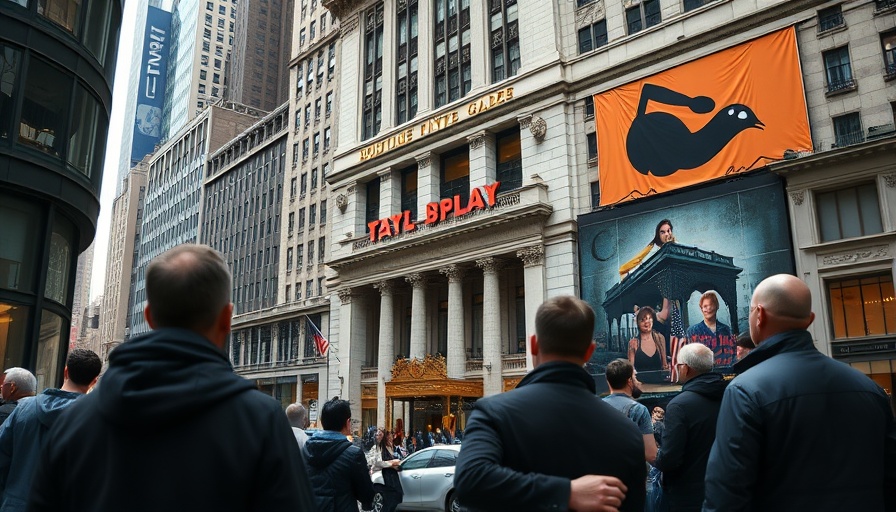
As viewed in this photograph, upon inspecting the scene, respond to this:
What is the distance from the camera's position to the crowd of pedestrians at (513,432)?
88.0 inches

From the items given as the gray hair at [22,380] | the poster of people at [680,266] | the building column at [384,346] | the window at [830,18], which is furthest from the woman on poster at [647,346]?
the gray hair at [22,380]

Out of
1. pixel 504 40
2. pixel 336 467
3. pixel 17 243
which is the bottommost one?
pixel 336 467

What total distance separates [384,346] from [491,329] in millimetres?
8975

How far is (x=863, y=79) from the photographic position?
26719mm

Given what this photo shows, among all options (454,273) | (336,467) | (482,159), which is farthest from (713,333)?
(336,467)

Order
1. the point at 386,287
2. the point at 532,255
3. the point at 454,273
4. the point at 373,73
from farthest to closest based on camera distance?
1. the point at 373,73
2. the point at 386,287
3. the point at 454,273
4. the point at 532,255

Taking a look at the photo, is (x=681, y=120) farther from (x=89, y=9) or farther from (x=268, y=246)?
(x=268, y=246)

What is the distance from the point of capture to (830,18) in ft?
92.9

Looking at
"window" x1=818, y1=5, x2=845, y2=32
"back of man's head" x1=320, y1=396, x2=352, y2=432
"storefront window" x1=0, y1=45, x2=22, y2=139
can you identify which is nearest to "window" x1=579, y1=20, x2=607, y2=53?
"window" x1=818, y1=5, x2=845, y2=32

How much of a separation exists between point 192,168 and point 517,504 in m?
95.5

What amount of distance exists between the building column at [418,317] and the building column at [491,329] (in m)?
4.38

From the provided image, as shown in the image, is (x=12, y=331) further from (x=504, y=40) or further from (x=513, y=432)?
(x=504, y=40)

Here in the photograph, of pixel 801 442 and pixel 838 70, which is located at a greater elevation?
pixel 838 70

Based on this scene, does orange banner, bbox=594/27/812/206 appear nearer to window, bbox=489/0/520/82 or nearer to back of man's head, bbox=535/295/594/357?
window, bbox=489/0/520/82
